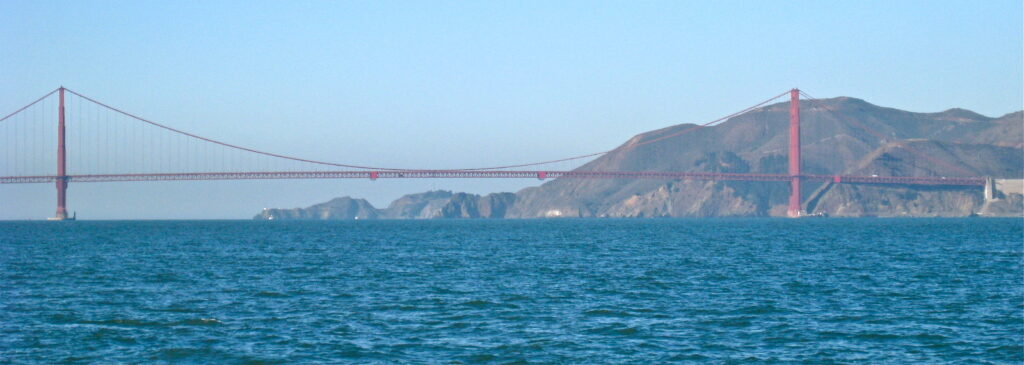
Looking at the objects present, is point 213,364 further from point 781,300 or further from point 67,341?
point 781,300

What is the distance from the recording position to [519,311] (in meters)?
26.8

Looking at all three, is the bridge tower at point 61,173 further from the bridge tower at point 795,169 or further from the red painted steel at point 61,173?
the bridge tower at point 795,169

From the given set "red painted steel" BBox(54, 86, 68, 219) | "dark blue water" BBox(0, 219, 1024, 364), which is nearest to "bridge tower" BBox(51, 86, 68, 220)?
"red painted steel" BBox(54, 86, 68, 219)

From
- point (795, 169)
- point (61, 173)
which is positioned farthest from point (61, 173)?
point (795, 169)

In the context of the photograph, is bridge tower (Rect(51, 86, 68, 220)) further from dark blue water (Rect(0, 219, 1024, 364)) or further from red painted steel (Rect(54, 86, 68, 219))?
dark blue water (Rect(0, 219, 1024, 364))

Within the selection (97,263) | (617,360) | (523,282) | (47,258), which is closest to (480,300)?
(523,282)

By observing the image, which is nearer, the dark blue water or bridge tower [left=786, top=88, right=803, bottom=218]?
the dark blue water

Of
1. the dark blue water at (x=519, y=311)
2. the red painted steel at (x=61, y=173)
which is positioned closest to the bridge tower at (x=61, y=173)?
the red painted steel at (x=61, y=173)

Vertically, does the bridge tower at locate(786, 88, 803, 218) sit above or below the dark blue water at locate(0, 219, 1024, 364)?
above

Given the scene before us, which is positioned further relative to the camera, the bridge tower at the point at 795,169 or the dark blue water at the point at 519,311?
the bridge tower at the point at 795,169

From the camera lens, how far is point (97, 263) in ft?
152

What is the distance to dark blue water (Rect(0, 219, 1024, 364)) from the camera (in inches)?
821

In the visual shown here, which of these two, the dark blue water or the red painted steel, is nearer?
the dark blue water

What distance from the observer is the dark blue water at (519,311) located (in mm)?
20844
